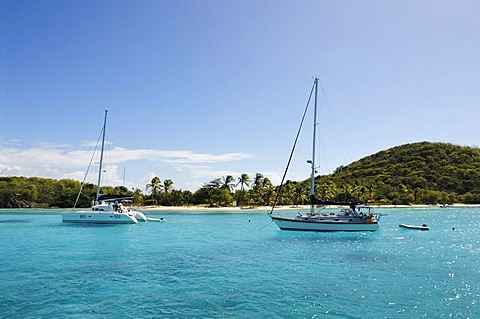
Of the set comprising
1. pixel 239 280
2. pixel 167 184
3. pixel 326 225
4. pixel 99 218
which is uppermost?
pixel 167 184

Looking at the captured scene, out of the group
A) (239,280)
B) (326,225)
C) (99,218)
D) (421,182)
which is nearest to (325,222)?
(326,225)

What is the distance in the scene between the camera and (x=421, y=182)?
518ft

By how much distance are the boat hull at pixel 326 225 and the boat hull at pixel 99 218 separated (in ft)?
81.9

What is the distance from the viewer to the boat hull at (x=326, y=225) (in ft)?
132

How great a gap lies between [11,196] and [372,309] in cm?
12684

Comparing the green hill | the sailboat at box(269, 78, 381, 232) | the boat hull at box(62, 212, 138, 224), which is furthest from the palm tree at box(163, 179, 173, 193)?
Result: the sailboat at box(269, 78, 381, 232)

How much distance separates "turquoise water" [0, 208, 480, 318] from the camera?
45.9 ft

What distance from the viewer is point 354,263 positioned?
78.4 ft

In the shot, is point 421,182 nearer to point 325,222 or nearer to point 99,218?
point 325,222

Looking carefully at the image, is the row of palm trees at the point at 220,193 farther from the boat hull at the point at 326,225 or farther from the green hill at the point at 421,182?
the boat hull at the point at 326,225

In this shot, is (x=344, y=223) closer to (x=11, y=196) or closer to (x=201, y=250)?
(x=201, y=250)

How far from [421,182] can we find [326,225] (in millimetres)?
137948

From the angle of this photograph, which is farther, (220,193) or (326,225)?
(220,193)

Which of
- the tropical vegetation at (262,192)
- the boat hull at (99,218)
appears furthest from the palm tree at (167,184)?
the boat hull at (99,218)
